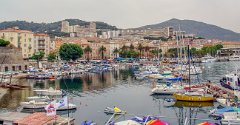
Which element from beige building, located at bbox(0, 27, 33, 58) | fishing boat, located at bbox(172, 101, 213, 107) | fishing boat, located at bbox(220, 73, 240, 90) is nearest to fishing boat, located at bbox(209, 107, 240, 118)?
fishing boat, located at bbox(172, 101, 213, 107)

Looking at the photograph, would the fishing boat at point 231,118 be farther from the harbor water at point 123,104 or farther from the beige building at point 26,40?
the beige building at point 26,40

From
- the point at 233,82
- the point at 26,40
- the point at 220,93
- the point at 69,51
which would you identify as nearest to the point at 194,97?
the point at 220,93

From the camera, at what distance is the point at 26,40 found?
362 feet

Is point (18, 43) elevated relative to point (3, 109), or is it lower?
A: elevated

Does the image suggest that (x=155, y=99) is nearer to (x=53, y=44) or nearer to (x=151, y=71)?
(x=151, y=71)

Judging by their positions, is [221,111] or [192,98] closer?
[221,111]

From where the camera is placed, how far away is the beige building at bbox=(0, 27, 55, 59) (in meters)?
107

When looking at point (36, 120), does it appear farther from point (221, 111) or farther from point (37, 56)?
point (37, 56)

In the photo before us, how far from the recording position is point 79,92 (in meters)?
55.1

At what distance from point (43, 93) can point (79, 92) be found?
6308 millimetres

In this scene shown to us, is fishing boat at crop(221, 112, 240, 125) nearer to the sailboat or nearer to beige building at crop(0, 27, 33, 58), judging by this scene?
the sailboat

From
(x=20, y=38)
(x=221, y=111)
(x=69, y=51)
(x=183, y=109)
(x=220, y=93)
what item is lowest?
(x=183, y=109)

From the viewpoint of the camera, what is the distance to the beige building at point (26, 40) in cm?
10665

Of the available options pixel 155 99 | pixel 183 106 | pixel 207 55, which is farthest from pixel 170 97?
pixel 207 55
